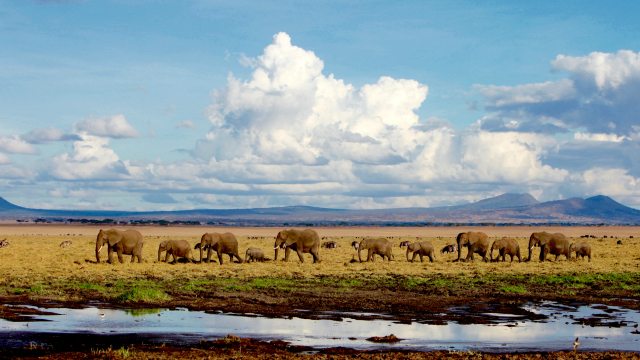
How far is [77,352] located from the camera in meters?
19.7

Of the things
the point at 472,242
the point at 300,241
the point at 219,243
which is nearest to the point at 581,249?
the point at 472,242

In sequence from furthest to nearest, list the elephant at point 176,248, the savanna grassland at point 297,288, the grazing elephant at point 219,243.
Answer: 1. the grazing elephant at point 219,243
2. the elephant at point 176,248
3. the savanna grassland at point 297,288

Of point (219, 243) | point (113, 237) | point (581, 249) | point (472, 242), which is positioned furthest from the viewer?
point (581, 249)

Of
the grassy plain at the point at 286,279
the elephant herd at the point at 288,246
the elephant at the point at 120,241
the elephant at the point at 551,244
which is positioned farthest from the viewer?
the elephant at the point at 551,244

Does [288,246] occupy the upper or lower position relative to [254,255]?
upper

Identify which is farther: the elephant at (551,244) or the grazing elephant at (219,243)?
the elephant at (551,244)

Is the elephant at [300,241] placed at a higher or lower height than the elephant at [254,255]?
higher

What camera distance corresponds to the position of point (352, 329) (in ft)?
80.0

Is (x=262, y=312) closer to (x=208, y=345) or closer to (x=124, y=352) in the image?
(x=208, y=345)

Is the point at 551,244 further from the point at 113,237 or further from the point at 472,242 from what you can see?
the point at 113,237

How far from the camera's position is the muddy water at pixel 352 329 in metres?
21.9

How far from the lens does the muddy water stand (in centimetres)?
2186

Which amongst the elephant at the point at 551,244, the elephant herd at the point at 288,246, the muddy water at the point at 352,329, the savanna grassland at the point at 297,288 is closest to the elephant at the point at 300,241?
the elephant herd at the point at 288,246

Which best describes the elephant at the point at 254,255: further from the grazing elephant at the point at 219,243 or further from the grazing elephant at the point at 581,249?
the grazing elephant at the point at 581,249
